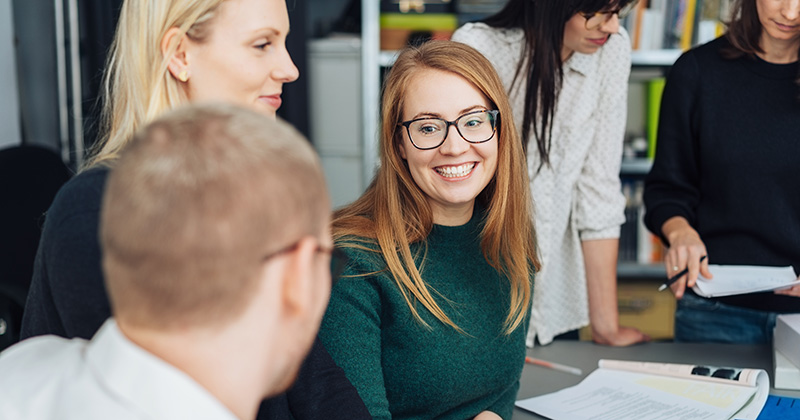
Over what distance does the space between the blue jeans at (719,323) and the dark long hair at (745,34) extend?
0.53 metres

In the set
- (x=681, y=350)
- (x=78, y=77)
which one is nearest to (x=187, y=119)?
(x=681, y=350)

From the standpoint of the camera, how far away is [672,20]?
9.76ft

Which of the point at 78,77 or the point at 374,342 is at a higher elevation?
the point at 78,77

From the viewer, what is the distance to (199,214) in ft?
2.01

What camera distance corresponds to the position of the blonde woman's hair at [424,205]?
135 centimetres

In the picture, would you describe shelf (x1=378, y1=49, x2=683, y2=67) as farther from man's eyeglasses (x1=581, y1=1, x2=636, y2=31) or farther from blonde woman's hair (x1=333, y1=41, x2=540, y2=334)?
blonde woman's hair (x1=333, y1=41, x2=540, y2=334)

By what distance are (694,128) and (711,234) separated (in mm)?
253

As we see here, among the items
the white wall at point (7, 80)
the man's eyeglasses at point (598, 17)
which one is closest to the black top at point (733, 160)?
the man's eyeglasses at point (598, 17)

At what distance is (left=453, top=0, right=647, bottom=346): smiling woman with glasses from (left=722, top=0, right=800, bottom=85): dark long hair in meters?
0.23

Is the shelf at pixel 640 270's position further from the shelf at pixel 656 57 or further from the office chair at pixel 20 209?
the office chair at pixel 20 209

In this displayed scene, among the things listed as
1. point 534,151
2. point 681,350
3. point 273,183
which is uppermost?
point 273,183

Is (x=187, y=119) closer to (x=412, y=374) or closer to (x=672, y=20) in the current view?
(x=412, y=374)

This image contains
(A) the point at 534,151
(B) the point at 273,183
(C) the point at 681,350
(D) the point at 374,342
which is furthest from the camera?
(A) the point at 534,151

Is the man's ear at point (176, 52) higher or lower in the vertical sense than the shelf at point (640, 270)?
higher
